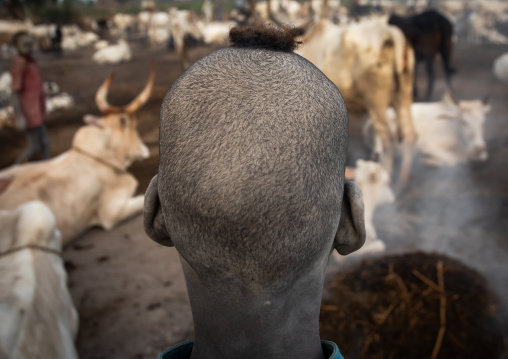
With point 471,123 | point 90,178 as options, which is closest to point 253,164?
point 90,178

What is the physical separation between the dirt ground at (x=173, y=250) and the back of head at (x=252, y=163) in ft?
7.31

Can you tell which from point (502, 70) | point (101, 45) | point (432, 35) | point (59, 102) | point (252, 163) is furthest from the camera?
point (101, 45)

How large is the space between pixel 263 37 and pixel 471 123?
5015mm

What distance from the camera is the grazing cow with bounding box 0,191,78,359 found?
6.36ft

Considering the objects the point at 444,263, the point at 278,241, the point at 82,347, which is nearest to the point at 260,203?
the point at 278,241

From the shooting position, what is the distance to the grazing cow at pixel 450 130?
522cm

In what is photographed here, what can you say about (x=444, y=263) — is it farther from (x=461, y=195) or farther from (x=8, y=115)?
(x=8, y=115)

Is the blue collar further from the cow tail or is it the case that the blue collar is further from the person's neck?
the cow tail

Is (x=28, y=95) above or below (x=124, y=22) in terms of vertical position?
above

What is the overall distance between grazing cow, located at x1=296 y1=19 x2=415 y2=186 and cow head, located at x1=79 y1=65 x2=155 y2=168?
2226 mm

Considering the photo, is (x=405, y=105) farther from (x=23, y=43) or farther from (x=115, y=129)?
(x=23, y=43)

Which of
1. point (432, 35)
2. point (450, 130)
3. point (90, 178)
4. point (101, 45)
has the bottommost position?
point (101, 45)

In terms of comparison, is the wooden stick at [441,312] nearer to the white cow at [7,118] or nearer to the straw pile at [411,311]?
the straw pile at [411,311]

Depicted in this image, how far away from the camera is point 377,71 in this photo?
4.89 metres
